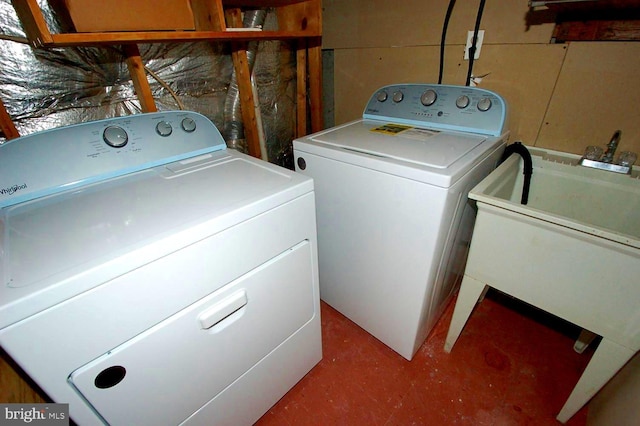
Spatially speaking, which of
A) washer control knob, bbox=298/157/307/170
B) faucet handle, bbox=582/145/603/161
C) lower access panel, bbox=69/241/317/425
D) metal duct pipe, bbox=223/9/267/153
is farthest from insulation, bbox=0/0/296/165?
faucet handle, bbox=582/145/603/161

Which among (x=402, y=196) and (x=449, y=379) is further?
(x=449, y=379)

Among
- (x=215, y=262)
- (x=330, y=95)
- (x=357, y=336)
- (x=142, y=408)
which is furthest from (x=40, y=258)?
(x=330, y=95)

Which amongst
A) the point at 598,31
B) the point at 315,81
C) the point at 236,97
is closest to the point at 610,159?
the point at 598,31

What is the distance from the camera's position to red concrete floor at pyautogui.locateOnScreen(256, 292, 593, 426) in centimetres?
121

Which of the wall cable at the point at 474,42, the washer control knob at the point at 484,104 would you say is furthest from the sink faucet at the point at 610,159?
the wall cable at the point at 474,42

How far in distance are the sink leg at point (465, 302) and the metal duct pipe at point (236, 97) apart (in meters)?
1.41

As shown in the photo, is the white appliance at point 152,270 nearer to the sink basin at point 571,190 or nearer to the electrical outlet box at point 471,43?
the sink basin at point 571,190

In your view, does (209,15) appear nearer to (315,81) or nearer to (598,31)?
(315,81)

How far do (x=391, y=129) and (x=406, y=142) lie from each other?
201mm

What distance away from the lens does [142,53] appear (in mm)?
1271

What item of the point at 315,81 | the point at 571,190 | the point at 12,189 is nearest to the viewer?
the point at 12,189

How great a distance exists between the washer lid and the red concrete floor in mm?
1004

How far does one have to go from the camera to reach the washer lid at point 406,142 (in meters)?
1.01

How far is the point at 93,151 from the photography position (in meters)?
0.90
